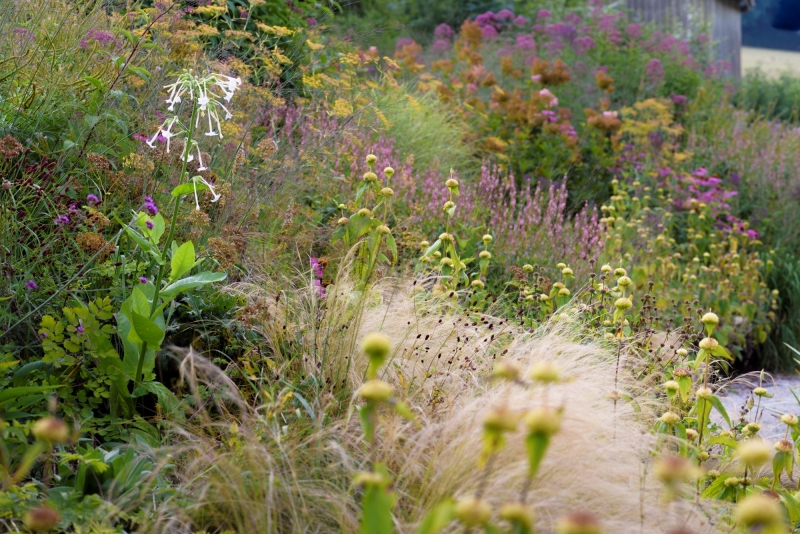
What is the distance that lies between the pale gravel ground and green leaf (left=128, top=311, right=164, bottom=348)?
893 inches

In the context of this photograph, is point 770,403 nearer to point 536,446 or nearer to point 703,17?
point 536,446

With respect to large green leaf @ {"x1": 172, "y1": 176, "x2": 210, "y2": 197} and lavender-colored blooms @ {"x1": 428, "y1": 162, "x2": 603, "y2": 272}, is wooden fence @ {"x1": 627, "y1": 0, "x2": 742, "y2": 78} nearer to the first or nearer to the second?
lavender-colored blooms @ {"x1": 428, "y1": 162, "x2": 603, "y2": 272}

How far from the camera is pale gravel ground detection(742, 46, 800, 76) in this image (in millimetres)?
23206

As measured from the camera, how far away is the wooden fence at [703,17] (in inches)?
554

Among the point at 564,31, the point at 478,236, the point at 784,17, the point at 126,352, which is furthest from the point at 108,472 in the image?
the point at 784,17

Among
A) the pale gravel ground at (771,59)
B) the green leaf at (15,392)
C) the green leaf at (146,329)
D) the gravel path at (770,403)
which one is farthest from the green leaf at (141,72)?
the pale gravel ground at (771,59)

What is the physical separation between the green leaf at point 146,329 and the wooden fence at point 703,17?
12.1 meters

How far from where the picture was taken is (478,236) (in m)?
4.62

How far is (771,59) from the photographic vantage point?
27875mm

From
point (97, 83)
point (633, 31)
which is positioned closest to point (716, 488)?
point (97, 83)

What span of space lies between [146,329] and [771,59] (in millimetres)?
30410

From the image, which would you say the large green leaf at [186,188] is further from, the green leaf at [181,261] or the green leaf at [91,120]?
the green leaf at [91,120]

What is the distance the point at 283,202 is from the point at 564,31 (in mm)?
6371

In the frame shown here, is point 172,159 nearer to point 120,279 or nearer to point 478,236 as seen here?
point 120,279
